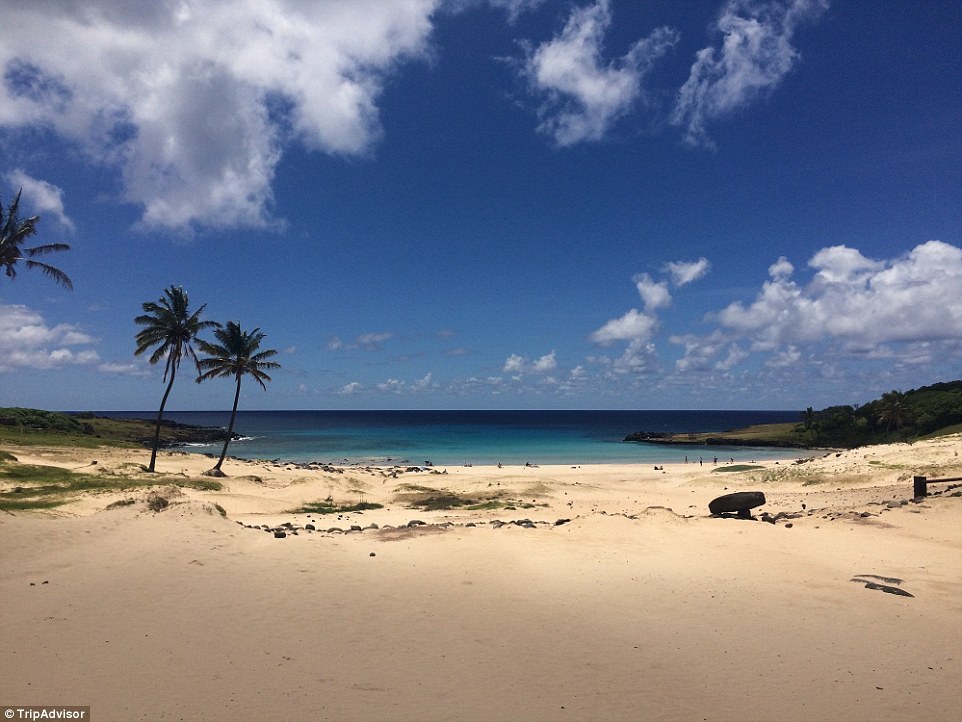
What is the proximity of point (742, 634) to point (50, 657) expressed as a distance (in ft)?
35.2

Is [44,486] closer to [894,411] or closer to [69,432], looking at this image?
[69,432]

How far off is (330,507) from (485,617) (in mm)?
15847

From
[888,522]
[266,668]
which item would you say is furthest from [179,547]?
[888,522]

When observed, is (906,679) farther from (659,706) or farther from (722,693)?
(659,706)

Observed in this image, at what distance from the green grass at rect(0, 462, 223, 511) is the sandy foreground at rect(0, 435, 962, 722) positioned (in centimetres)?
136

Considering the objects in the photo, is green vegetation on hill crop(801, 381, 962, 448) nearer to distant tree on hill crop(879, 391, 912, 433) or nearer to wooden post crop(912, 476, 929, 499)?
distant tree on hill crop(879, 391, 912, 433)

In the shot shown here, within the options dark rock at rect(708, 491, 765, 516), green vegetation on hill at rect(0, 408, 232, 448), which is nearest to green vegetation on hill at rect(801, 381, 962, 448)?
dark rock at rect(708, 491, 765, 516)

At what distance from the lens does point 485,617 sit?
964cm

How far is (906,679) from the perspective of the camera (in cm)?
755

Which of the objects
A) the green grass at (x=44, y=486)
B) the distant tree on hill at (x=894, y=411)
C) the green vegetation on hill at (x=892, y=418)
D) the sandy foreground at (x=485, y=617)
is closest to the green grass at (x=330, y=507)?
the sandy foreground at (x=485, y=617)

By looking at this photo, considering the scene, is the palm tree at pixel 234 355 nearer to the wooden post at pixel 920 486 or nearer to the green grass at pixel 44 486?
the green grass at pixel 44 486

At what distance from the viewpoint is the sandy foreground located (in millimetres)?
6891

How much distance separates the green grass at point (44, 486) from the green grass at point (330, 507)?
679 cm

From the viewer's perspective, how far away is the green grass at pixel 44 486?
17.1 m
